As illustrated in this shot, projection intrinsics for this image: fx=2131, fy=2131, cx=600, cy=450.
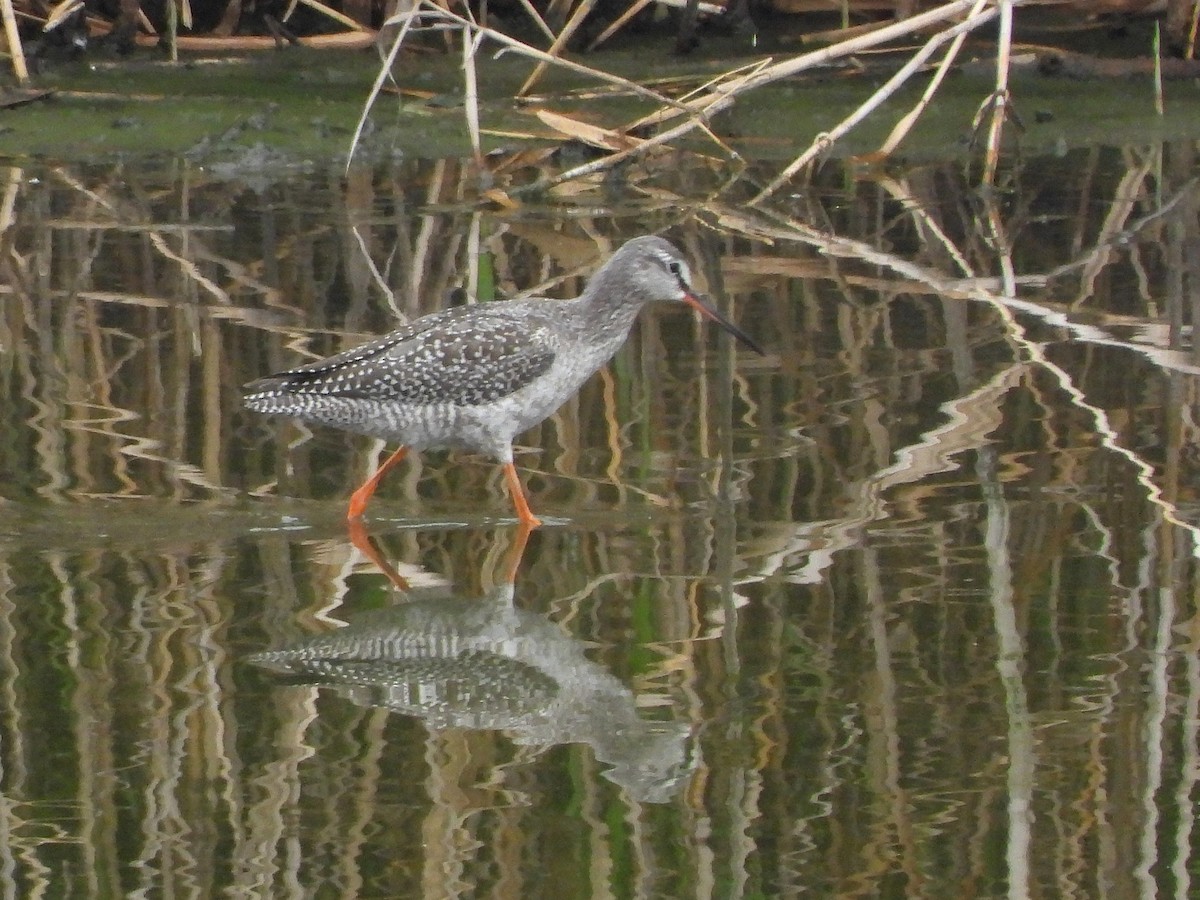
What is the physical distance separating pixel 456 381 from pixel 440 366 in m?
0.09

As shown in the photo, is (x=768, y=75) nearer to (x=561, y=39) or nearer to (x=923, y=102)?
(x=923, y=102)

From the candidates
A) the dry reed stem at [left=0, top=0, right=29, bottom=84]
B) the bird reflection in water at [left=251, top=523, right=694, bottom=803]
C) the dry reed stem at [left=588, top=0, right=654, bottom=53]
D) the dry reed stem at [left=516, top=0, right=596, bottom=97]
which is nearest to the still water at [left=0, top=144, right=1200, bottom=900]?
the bird reflection in water at [left=251, top=523, right=694, bottom=803]

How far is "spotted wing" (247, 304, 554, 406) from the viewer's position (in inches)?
238

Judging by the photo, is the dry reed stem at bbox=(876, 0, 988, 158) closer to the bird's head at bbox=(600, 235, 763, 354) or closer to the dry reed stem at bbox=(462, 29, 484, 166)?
the dry reed stem at bbox=(462, 29, 484, 166)

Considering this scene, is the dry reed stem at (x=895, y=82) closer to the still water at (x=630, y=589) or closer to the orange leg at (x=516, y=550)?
the still water at (x=630, y=589)

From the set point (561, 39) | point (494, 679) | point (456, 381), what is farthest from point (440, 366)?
point (561, 39)

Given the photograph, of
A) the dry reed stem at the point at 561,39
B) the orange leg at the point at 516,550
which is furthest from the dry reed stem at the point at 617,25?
the orange leg at the point at 516,550

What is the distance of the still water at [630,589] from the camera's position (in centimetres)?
400

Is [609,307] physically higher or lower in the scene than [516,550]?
higher

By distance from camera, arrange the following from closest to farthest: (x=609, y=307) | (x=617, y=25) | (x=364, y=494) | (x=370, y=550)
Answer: (x=370, y=550) → (x=364, y=494) → (x=609, y=307) → (x=617, y=25)

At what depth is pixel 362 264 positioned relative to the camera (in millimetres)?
8836

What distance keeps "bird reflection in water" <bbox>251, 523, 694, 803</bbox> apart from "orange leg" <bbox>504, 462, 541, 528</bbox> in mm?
475

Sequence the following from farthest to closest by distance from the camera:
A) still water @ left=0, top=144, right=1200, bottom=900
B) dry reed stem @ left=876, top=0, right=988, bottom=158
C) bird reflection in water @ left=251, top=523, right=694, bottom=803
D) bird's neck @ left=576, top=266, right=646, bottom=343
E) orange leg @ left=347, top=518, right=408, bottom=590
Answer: dry reed stem @ left=876, top=0, right=988, bottom=158
bird's neck @ left=576, top=266, right=646, bottom=343
orange leg @ left=347, top=518, right=408, bottom=590
bird reflection in water @ left=251, top=523, right=694, bottom=803
still water @ left=0, top=144, right=1200, bottom=900

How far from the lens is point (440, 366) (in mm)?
6109
